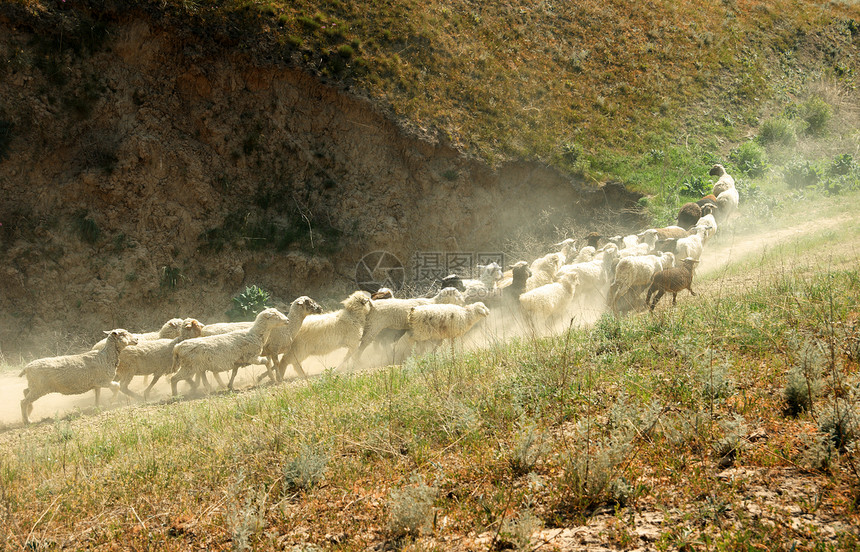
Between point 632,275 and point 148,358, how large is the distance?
9643mm

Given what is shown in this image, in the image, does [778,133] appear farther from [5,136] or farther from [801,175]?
[5,136]

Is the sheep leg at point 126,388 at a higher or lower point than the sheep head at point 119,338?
lower

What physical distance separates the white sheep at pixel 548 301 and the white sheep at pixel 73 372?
7.23 metres

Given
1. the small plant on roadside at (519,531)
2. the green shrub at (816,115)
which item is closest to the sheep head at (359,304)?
the small plant on roadside at (519,531)

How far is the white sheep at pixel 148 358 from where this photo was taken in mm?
10273

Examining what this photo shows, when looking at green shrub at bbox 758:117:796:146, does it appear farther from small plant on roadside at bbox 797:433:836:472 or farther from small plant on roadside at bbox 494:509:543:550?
small plant on roadside at bbox 494:509:543:550

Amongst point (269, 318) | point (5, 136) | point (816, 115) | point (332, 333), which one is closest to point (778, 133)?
point (816, 115)

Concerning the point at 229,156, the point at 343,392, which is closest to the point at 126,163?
the point at 229,156

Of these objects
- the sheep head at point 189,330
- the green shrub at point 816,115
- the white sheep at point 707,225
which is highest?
the green shrub at point 816,115

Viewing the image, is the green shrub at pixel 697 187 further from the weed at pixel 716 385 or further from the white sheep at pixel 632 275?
the weed at pixel 716 385

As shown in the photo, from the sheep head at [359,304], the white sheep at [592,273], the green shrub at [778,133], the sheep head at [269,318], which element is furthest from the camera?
the green shrub at [778,133]

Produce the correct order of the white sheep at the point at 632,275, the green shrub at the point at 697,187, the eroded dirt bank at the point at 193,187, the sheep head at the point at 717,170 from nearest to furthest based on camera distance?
1. the white sheep at the point at 632,275
2. the eroded dirt bank at the point at 193,187
3. the sheep head at the point at 717,170
4. the green shrub at the point at 697,187

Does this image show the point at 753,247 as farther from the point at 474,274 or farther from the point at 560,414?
the point at 560,414

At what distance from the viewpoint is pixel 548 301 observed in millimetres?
10320
